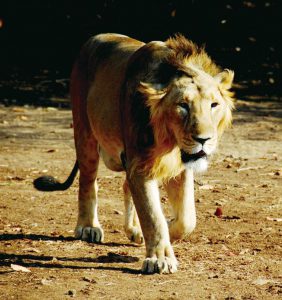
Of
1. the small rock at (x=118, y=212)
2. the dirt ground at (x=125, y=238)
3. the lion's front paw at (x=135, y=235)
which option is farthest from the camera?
the small rock at (x=118, y=212)

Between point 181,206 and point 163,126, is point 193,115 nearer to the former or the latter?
point 163,126

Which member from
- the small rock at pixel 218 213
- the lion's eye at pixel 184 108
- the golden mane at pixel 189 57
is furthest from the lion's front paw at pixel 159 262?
the small rock at pixel 218 213

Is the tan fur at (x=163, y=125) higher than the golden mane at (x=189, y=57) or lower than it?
lower

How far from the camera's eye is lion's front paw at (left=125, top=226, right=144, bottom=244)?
20.3 ft

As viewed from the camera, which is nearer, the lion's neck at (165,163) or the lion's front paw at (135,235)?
the lion's neck at (165,163)

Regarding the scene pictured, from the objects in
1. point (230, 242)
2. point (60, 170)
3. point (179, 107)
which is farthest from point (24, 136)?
point (179, 107)

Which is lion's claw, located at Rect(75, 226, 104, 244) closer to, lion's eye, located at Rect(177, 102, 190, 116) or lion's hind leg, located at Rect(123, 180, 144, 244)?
lion's hind leg, located at Rect(123, 180, 144, 244)

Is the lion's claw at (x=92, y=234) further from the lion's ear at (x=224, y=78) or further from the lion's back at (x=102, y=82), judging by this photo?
the lion's ear at (x=224, y=78)

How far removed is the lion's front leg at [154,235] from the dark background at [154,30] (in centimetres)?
859

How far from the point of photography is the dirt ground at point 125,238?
507 cm

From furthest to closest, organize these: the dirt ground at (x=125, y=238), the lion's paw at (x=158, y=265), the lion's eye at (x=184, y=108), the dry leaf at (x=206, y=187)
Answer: the dry leaf at (x=206, y=187), the lion's paw at (x=158, y=265), the lion's eye at (x=184, y=108), the dirt ground at (x=125, y=238)

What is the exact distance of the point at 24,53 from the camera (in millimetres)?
16406

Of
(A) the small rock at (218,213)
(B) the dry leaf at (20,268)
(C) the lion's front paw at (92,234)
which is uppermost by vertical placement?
(B) the dry leaf at (20,268)

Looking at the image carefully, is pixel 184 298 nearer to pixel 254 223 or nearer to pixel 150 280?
pixel 150 280
